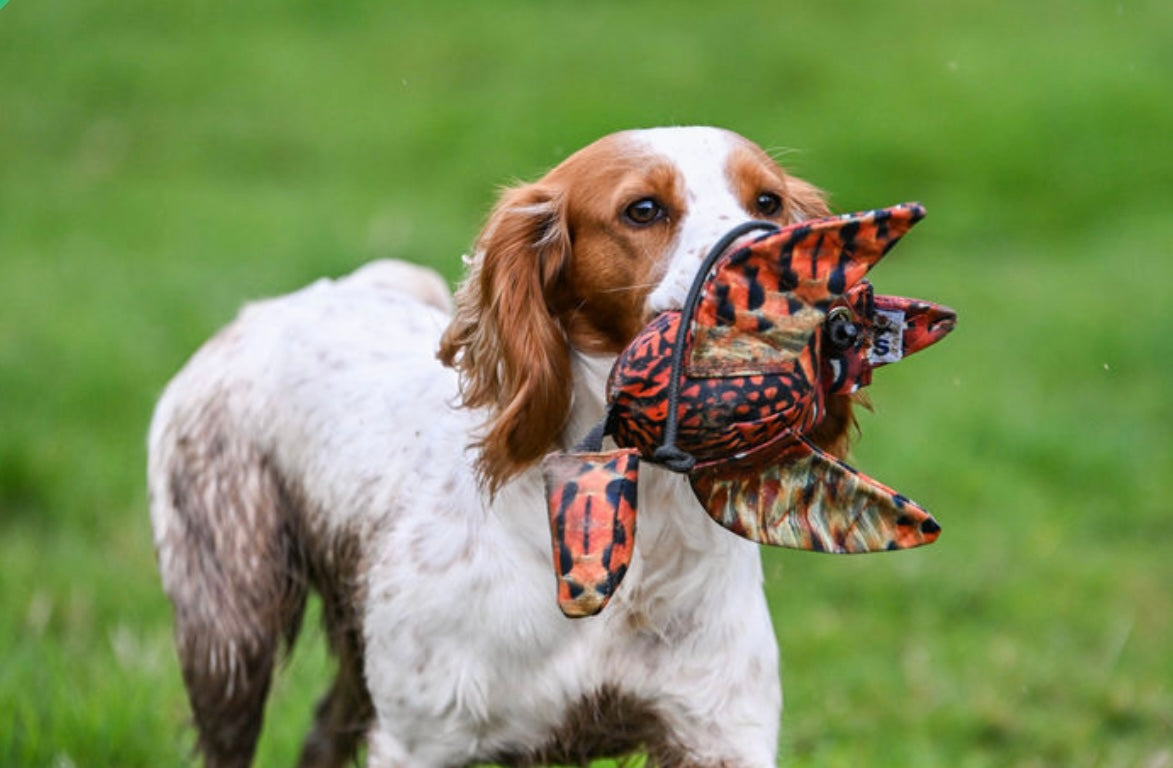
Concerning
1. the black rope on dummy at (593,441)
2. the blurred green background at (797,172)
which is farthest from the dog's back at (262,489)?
the black rope on dummy at (593,441)

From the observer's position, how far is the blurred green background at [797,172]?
5316 mm

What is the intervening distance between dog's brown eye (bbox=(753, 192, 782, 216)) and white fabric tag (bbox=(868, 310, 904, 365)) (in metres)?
0.26

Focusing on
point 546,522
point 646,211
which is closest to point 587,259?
point 646,211

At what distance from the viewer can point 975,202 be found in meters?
10.9

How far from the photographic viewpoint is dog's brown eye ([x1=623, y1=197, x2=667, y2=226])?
10.0 ft

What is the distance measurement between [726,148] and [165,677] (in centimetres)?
242

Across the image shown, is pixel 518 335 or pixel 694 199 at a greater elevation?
pixel 694 199

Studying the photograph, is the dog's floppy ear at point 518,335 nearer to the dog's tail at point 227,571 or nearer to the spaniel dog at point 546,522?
the spaniel dog at point 546,522

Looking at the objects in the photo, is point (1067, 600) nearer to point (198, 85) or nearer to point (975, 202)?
point (975, 202)

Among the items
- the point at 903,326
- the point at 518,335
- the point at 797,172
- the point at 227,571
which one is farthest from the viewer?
the point at 797,172

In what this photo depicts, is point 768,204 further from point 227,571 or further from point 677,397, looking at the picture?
point 227,571

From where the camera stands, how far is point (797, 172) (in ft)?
31.1

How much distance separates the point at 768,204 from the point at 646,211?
0.67ft

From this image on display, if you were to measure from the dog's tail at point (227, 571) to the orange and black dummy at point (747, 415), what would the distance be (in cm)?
137
